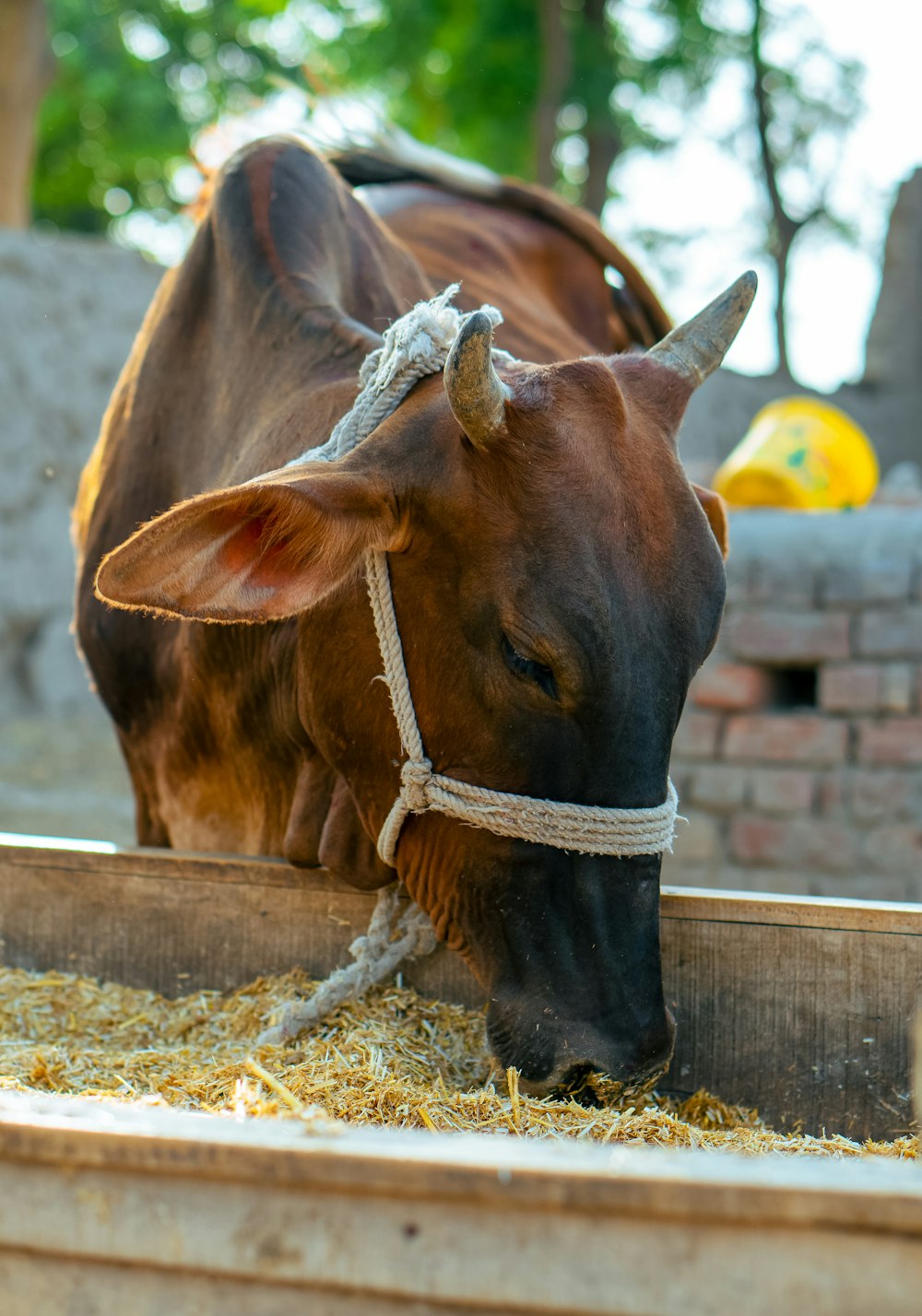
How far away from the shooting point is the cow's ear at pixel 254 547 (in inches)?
73.8

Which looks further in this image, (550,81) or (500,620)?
(550,81)

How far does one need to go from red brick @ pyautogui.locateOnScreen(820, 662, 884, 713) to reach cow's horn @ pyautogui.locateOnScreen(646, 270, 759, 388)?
263cm

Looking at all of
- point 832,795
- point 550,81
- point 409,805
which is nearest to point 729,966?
point 409,805

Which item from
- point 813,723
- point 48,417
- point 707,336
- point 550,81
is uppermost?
point 550,81

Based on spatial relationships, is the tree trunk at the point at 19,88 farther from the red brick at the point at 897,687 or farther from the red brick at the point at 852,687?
the red brick at the point at 897,687

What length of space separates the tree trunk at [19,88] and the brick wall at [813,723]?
265 inches

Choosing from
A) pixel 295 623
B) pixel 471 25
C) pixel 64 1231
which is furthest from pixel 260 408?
pixel 471 25

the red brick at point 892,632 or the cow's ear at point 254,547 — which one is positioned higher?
the red brick at point 892,632

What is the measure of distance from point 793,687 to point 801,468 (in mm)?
1034

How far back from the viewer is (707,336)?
2.21m

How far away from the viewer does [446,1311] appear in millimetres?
1139

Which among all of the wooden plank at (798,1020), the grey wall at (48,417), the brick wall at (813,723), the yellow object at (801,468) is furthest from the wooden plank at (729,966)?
the grey wall at (48,417)

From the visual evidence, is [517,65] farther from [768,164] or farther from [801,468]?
[801,468]

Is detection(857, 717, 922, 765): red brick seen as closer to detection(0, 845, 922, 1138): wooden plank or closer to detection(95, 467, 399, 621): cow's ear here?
detection(0, 845, 922, 1138): wooden plank
